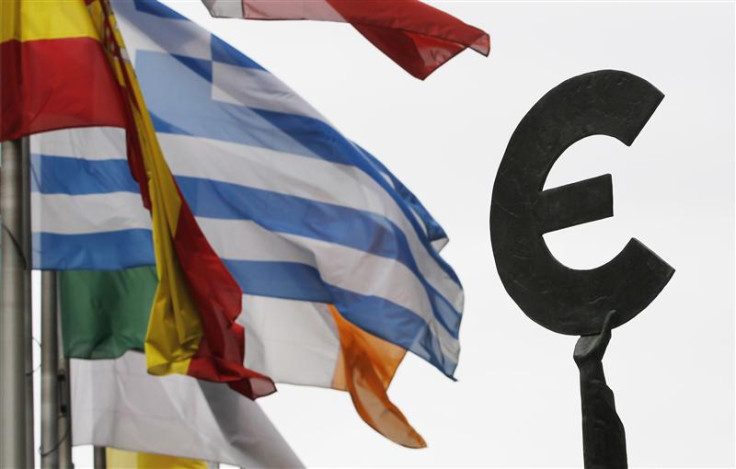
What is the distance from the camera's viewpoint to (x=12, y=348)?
1201cm

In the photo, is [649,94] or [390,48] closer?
[649,94]

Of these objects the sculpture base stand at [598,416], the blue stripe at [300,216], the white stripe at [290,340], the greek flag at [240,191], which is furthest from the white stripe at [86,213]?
the sculpture base stand at [598,416]

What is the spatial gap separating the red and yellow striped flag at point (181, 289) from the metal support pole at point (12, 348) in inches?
35.9

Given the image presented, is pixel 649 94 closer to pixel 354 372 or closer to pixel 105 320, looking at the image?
pixel 354 372

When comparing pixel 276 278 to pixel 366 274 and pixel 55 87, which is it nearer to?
pixel 366 274

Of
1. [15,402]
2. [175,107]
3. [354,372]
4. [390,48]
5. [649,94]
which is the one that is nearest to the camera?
[649,94]

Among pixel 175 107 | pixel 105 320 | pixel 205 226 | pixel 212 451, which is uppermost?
pixel 175 107

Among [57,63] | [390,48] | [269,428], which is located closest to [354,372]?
[269,428]

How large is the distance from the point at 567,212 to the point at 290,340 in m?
8.77

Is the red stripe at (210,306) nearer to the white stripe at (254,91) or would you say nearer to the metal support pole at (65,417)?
the white stripe at (254,91)

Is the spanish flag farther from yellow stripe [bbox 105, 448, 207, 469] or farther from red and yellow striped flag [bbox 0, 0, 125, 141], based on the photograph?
yellow stripe [bbox 105, 448, 207, 469]

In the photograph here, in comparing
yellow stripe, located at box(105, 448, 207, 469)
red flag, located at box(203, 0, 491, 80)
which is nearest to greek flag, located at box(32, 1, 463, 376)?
red flag, located at box(203, 0, 491, 80)

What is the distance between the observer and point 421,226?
51.8 feet

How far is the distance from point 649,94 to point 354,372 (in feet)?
29.2
